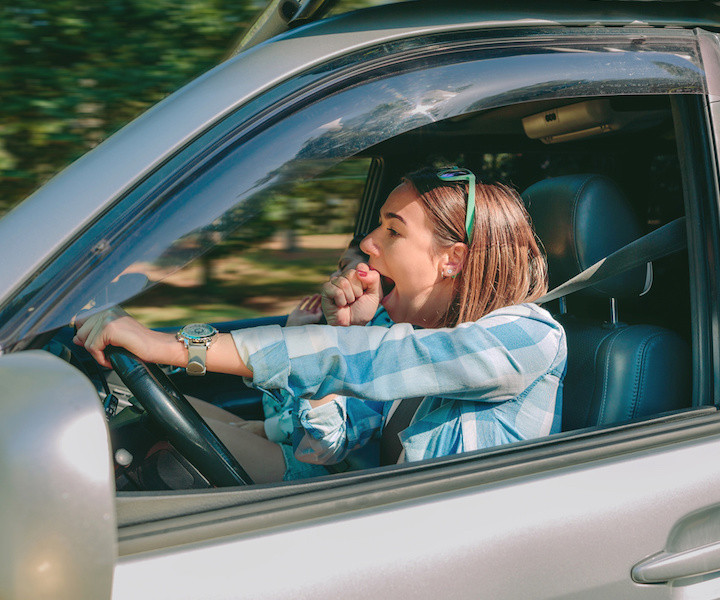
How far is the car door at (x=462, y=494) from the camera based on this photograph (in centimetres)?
92

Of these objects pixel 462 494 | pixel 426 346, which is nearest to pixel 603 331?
pixel 426 346

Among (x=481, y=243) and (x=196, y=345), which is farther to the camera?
(x=481, y=243)

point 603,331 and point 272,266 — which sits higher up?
point 272,266

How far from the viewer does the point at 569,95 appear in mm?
1257

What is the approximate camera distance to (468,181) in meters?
1.56

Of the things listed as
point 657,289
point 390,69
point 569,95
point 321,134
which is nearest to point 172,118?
point 321,134

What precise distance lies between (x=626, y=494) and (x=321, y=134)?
71 centimetres

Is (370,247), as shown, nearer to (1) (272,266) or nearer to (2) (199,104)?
(2) (199,104)

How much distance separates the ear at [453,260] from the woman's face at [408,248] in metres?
0.01

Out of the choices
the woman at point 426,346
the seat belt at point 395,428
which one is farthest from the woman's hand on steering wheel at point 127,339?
the seat belt at point 395,428

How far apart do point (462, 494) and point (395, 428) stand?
19.8 inches

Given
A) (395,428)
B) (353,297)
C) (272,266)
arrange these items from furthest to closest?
(272,266) → (353,297) → (395,428)

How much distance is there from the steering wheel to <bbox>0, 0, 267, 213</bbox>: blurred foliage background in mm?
2557

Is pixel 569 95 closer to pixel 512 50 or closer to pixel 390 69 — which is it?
pixel 512 50
